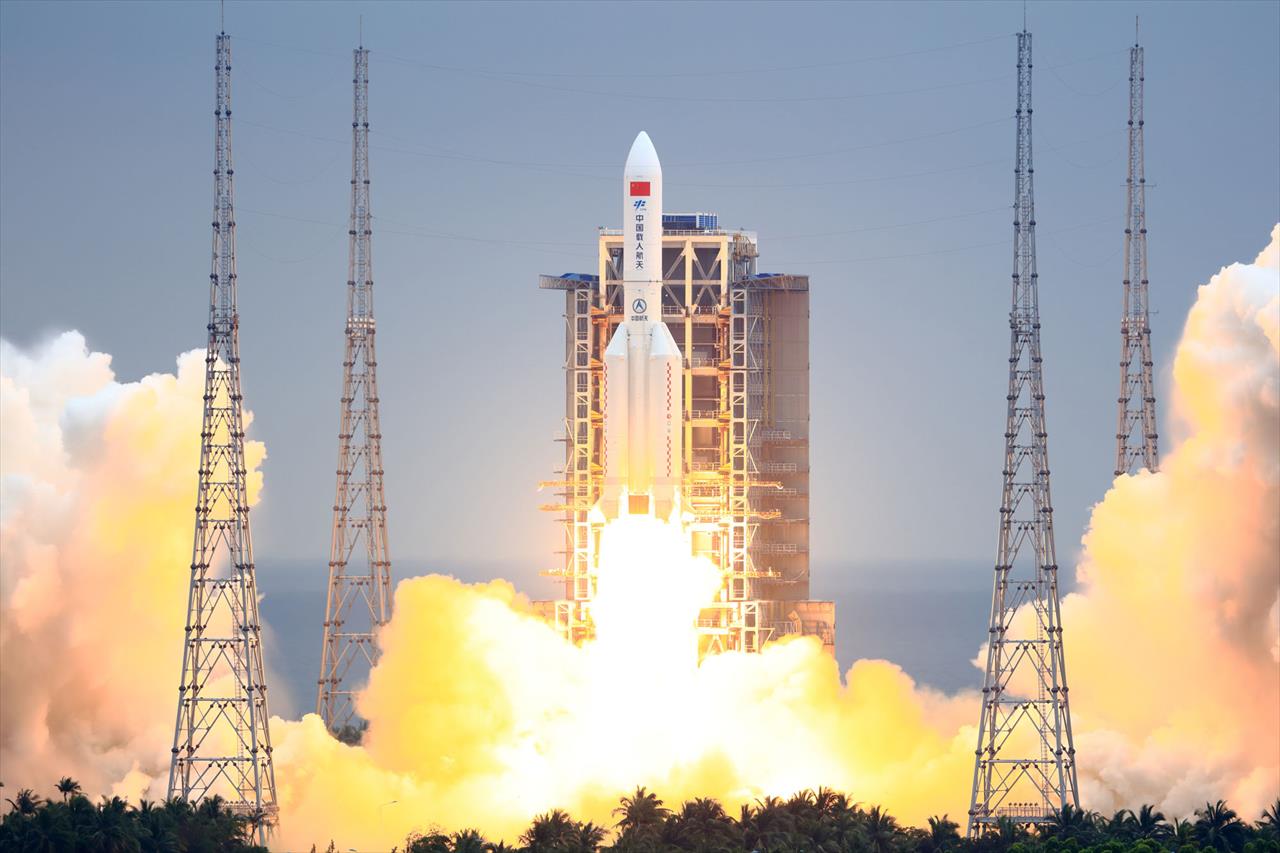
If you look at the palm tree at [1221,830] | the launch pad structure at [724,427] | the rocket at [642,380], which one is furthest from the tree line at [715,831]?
the launch pad structure at [724,427]

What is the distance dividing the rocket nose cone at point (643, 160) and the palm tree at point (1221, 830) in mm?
27951

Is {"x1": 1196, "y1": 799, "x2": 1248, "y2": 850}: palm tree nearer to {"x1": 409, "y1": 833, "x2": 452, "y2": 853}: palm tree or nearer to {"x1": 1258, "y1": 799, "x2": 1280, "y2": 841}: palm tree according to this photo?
{"x1": 1258, "y1": 799, "x2": 1280, "y2": 841}: palm tree

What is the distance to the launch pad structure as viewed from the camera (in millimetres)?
98562

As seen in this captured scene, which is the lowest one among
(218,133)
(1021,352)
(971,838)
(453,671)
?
(971,838)

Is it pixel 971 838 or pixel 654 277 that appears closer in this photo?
pixel 971 838

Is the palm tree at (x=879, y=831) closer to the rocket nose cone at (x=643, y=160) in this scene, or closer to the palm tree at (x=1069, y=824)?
the palm tree at (x=1069, y=824)

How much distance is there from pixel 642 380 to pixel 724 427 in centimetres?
760

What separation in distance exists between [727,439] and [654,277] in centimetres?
904

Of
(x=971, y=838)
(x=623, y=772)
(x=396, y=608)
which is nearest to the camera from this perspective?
(x=971, y=838)

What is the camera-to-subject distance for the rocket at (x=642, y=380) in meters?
93.3

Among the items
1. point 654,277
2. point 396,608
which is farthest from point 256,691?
point 654,277

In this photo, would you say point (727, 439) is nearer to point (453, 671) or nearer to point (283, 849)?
point (453, 671)

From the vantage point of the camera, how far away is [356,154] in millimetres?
96500

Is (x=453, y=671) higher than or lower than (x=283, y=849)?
higher
